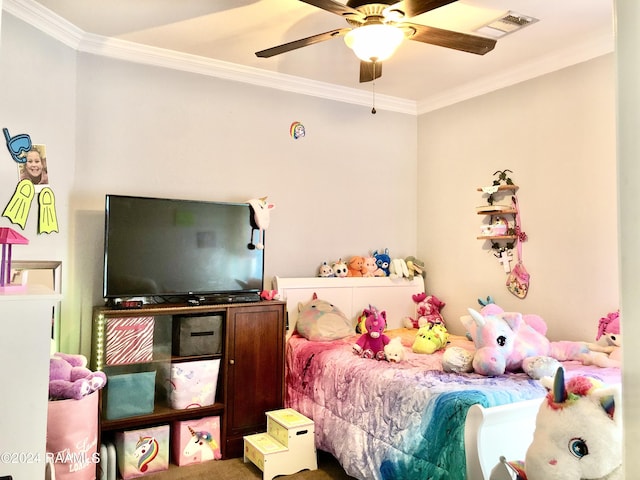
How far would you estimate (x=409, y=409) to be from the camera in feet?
7.73

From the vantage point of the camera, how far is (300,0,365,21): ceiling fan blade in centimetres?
205

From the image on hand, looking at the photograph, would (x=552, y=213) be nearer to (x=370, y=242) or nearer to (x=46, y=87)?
(x=370, y=242)

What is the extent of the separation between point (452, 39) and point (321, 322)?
2017 mm

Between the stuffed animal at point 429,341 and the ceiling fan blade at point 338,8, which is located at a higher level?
the ceiling fan blade at point 338,8

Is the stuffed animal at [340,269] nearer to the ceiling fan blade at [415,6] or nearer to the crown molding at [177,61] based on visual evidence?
the crown molding at [177,61]

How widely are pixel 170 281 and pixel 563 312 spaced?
8.37 feet

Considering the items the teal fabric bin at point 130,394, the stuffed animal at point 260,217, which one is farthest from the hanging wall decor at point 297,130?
the teal fabric bin at point 130,394

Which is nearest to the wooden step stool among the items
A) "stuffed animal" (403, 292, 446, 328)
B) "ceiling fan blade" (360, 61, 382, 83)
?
"stuffed animal" (403, 292, 446, 328)

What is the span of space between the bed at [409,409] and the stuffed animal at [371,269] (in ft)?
2.23

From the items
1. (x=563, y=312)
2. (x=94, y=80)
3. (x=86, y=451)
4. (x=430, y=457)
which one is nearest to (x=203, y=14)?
(x=94, y=80)

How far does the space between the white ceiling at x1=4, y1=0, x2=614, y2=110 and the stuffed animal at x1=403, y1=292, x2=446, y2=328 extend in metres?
1.72

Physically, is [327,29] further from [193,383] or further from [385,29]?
[193,383]

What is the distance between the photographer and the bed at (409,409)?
206cm

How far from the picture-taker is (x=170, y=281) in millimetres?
3027
